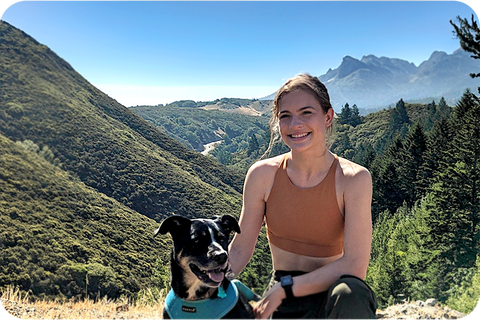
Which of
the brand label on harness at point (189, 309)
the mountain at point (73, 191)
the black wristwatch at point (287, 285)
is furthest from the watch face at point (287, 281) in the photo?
the mountain at point (73, 191)

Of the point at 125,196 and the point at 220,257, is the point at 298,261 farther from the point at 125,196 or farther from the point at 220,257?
Answer: the point at 125,196

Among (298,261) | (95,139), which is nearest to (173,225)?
(298,261)

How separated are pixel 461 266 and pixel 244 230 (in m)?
26.8

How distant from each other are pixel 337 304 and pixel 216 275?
0.86 metres

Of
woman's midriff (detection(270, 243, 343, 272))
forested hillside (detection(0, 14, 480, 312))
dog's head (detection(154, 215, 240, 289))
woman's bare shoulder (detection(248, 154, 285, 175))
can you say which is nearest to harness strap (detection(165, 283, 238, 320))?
dog's head (detection(154, 215, 240, 289))

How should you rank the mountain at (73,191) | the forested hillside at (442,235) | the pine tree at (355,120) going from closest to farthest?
the forested hillside at (442,235) → the mountain at (73,191) → the pine tree at (355,120)

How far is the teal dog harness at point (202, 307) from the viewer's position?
272 centimetres

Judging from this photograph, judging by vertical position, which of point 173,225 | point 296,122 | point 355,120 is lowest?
point 173,225

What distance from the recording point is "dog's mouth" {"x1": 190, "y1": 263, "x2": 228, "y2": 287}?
2.69 metres

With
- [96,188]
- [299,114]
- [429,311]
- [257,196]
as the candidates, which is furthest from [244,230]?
[96,188]

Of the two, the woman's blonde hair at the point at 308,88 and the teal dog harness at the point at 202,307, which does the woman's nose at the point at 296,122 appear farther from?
the teal dog harness at the point at 202,307

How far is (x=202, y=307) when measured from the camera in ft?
8.97

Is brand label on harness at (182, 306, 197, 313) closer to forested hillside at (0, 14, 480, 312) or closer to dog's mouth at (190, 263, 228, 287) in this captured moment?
dog's mouth at (190, 263, 228, 287)

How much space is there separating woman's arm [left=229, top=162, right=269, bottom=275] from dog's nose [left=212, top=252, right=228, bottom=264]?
1.47 feet
